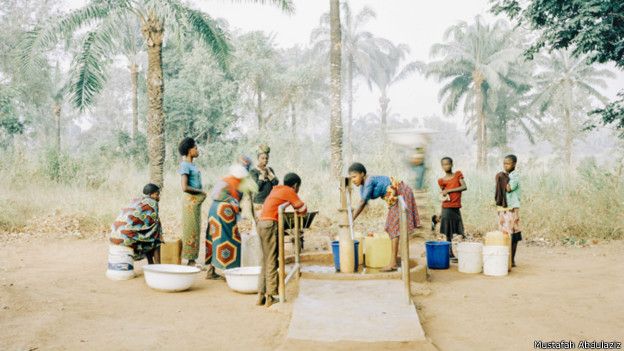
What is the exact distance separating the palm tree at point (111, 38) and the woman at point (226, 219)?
5.43 meters

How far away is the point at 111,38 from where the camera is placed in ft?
36.8

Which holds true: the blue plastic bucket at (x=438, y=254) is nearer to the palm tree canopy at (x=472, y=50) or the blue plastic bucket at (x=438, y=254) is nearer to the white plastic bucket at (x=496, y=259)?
the white plastic bucket at (x=496, y=259)

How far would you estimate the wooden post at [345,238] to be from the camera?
5734 millimetres

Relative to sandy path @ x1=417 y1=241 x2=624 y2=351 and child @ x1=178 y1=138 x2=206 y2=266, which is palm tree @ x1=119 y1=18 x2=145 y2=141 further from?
sandy path @ x1=417 y1=241 x2=624 y2=351

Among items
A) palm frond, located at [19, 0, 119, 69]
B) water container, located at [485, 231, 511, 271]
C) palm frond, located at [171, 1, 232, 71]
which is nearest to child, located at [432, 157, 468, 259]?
water container, located at [485, 231, 511, 271]

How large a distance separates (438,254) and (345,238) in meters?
1.91

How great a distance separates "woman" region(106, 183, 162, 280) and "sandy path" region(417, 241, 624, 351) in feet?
11.1

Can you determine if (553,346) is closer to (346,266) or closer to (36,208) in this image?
(346,266)

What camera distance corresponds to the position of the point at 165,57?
24.6m

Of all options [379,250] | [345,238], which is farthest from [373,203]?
[345,238]

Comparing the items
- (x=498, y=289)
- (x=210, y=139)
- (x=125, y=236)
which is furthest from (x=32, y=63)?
(x=210, y=139)

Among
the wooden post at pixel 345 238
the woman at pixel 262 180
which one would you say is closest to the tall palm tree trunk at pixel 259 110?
the woman at pixel 262 180

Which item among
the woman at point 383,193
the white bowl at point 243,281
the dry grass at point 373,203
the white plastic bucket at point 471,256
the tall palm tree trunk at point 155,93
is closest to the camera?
the white bowl at point 243,281

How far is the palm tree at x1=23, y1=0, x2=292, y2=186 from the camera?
34.7 feet
